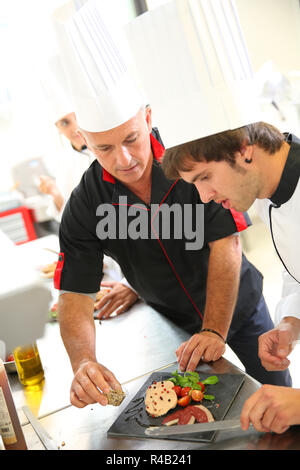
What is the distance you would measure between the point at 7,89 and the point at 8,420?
4.97 m

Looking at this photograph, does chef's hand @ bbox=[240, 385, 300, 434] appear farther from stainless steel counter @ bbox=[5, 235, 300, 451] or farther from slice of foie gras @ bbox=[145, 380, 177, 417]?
slice of foie gras @ bbox=[145, 380, 177, 417]

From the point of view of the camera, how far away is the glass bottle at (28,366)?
63.9 inches

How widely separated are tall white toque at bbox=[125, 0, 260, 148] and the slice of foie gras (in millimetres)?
661

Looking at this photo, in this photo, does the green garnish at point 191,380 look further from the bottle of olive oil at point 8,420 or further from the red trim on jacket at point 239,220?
the red trim on jacket at point 239,220

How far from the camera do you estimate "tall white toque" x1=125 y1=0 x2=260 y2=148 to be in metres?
1.31

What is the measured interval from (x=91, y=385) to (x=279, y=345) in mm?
541

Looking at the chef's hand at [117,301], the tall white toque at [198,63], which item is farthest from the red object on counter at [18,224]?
the tall white toque at [198,63]

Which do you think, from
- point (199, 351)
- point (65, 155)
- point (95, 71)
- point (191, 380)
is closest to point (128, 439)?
point (191, 380)

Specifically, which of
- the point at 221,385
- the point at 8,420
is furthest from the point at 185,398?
the point at 8,420

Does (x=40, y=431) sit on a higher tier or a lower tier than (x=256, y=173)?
lower

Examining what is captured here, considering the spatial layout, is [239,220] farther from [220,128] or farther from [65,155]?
[65,155]

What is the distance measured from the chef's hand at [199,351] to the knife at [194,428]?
0.29 metres

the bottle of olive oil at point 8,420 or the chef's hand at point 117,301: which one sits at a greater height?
the bottle of olive oil at point 8,420

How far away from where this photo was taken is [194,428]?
1130 mm
